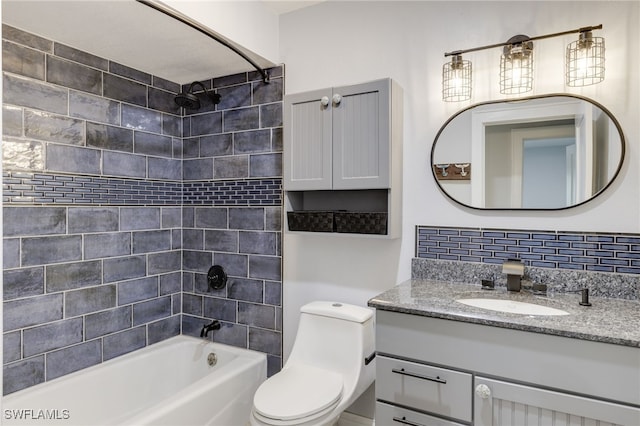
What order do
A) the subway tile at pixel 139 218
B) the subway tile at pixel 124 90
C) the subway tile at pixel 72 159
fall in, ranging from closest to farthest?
the subway tile at pixel 72 159 → the subway tile at pixel 124 90 → the subway tile at pixel 139 218

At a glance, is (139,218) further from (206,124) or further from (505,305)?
(505,305)

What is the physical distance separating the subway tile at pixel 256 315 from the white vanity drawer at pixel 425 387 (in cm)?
104

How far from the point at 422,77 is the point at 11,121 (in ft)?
6.82

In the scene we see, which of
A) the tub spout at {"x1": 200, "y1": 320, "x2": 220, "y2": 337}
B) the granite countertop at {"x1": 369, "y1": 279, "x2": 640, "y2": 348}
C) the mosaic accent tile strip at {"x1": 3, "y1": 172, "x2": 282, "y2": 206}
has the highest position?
the mosaic accent tile strip at {"x1": 3, "y1": 172, "x2": 282, "y2": 206}

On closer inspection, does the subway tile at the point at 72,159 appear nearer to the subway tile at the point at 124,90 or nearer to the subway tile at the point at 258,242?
the subway tile at the point at 124,90

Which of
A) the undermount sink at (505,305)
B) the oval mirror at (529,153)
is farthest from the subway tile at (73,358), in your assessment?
the oval mirror at (529,153)

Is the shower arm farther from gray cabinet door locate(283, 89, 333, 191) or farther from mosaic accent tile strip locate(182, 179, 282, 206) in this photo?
mosaic accent tile strip locate(182, 179, 282, 206)

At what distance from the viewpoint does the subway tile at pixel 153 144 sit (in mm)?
2576

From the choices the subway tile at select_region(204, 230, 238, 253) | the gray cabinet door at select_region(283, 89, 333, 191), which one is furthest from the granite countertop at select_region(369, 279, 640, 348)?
the subway tile at select_region(204, 230, 238, 253)

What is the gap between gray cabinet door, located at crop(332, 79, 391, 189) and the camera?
1.99 meters

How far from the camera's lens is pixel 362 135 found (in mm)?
2053

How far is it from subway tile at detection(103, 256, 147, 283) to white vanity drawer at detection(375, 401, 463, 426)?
5.67 ft

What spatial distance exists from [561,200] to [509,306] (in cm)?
54

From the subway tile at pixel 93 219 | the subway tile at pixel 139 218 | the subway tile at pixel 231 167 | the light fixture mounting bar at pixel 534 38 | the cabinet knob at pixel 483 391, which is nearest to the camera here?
the cabinet knob at pixel 483 391
